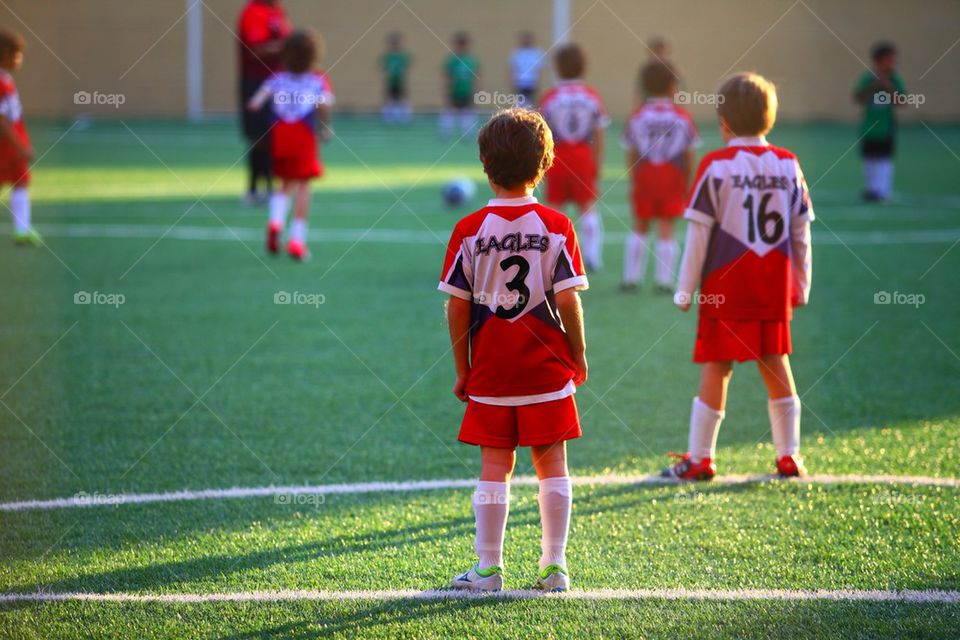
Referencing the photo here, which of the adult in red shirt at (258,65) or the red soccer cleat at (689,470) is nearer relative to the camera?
the red soccer cleat at (689,470)

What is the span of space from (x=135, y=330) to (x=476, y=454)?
3.47 metres

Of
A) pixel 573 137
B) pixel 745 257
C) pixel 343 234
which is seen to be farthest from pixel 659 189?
pixel 745 257

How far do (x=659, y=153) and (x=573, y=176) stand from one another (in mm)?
813

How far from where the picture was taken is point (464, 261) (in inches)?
141

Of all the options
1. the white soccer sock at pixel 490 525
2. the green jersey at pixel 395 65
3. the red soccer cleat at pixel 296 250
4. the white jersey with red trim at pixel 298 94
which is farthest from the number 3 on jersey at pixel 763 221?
the green jersey at pixel 395 65

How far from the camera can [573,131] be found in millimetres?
9766

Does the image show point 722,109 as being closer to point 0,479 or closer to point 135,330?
point 0,479

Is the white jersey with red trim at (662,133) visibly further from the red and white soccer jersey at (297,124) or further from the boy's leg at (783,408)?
the boy's leg at (783,408)

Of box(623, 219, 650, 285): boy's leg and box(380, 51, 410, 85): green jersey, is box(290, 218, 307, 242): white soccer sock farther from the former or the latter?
box(380, 51, 410, 85): green jersey

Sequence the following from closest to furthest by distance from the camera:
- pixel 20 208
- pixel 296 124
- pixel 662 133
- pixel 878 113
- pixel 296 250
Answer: pixel 662 133 < pixel 296 250 < pixel 296 124 < pixel 20 208 < pixel 878 113

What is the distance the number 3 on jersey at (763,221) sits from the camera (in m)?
4.73

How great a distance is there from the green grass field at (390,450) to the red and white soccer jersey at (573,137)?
100 centimetres

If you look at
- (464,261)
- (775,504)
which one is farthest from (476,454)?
(464,261)

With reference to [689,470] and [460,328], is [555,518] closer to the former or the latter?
[460,328]
